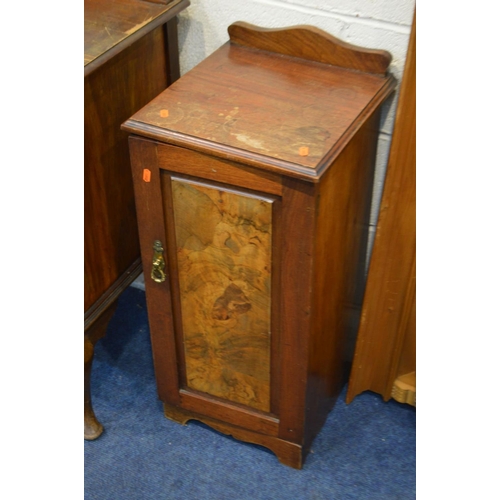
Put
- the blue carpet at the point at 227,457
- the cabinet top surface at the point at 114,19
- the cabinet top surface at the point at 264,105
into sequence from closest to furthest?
1. the cabinet top surface at the point at 264,105
2. the cabinet top surface at the point at 114,19
3. the blue carpet at the point at 227,457

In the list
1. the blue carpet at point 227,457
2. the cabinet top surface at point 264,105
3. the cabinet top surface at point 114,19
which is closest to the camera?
the cabinet top surface at point 264,105

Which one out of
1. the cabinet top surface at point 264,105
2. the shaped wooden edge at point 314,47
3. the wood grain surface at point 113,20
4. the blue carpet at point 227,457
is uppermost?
the wood grain surface at point 113,20

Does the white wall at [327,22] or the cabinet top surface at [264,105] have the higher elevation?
the white wall at [327,22]

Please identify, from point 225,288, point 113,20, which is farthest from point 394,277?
point 113,20

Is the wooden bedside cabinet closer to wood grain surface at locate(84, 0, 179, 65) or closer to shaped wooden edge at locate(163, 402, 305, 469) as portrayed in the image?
shaped wooden edge at locate(163, 402, 305, 469)

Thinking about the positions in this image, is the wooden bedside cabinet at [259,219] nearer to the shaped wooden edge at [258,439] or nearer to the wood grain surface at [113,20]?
the shaped wooden edge at [258,439]

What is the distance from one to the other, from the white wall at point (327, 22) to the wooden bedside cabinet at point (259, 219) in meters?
0.03

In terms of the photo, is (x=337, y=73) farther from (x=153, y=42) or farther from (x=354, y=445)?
(x=354, y=445)

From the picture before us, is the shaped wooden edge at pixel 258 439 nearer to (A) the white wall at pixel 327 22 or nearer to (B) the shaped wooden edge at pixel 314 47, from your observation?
Result: (A) the white wall at pixel 327 22

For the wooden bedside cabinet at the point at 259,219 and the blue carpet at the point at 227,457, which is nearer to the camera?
the wooden bedside cabinet at the point at 259,219

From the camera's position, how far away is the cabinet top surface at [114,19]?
132 cm

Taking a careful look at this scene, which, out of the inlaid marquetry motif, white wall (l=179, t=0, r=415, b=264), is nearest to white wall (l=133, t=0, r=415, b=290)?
white wall (l=179, t=0, r=415, b=264)

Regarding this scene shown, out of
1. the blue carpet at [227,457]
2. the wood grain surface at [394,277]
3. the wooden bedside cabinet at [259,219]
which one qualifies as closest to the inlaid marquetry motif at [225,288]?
the wooden bedside cabinet at [259,219]

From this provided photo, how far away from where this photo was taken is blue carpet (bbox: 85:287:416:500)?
1.56 m
